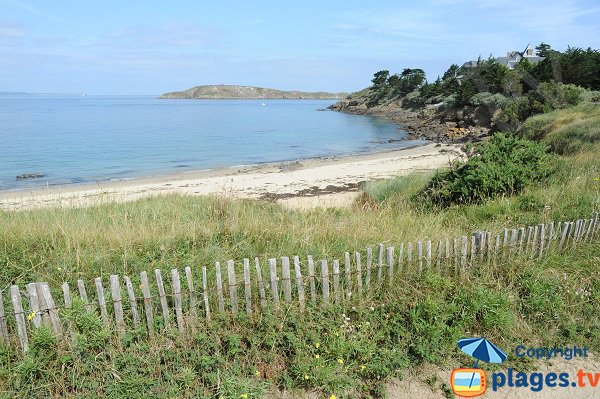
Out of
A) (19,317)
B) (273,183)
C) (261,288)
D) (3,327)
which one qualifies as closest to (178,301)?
(261,288)

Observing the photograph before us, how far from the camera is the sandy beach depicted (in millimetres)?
17406

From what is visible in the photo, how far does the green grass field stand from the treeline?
84.4ft

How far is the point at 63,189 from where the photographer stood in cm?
2117

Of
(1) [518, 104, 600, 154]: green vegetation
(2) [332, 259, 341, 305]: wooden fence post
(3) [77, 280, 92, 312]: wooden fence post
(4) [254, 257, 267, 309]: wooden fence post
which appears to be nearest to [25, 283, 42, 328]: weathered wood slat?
(3) [77, 280, 92, 312]: wooden fence post

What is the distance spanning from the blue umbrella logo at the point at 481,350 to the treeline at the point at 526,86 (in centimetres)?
2714

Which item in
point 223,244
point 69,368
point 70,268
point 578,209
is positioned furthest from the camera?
point 578,209

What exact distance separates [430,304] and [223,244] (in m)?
3.10

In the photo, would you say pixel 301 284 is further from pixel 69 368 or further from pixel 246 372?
pixel 69 368

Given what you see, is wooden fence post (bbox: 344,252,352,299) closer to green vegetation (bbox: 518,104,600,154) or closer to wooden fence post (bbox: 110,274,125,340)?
wooden fence post (bbox: 110,274,125,340)

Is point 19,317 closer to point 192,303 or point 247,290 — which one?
point 192,303

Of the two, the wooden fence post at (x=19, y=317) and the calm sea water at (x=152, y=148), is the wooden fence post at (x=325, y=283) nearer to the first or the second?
the wooden fence post at (x=19, y=317)

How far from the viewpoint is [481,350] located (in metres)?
4.58

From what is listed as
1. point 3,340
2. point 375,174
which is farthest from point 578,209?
point 375,174

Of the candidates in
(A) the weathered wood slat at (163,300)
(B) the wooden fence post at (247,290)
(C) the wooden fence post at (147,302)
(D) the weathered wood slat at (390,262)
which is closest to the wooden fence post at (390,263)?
(D) the weathered wood slat at (390,262)
